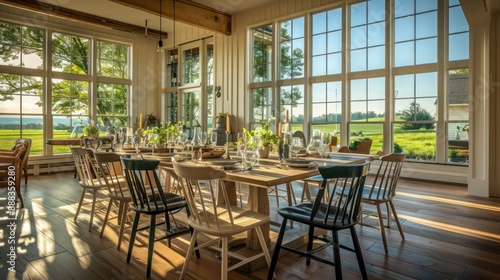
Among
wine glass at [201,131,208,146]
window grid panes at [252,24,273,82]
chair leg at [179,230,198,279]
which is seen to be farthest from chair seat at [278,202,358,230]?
window grid panes at [252,24,273,82]

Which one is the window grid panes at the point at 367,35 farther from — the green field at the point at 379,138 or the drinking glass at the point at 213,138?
the drinking glass at the point at 213,138

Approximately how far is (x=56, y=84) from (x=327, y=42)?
617 cm

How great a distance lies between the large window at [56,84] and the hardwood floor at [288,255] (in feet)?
11.9

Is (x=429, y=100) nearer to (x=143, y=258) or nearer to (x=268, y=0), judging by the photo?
(x=268, y=0)

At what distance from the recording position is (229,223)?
198 cm

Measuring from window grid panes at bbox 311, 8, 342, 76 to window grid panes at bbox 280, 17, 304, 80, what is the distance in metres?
0.27

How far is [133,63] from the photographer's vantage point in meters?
8.63

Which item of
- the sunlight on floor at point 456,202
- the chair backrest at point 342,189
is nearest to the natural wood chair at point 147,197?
the chair backrest at point 342,189

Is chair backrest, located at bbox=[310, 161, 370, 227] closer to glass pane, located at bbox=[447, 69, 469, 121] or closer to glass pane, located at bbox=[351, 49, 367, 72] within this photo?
glass pane, located at bbox=[447, 69, 469, 121]

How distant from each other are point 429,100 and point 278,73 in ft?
10.2

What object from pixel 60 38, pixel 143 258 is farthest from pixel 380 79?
pixel 60 38

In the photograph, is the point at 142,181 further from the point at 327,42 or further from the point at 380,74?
the point at 327,42

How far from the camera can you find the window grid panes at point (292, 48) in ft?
22.4

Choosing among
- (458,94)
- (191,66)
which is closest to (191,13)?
(191,66)
